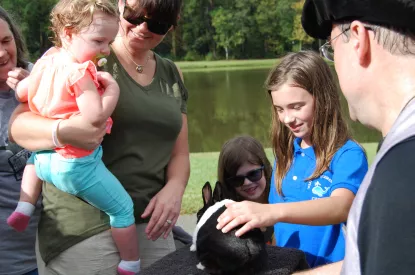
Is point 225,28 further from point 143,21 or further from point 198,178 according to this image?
point 143,21

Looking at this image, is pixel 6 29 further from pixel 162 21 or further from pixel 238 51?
pixel 238 51

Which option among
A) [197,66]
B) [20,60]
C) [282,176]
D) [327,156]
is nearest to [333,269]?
[327,156]

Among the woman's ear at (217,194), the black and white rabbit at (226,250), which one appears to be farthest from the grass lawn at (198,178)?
the black and white rabbit at (226,250)

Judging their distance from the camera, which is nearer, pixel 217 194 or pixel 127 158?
pixel 217 194

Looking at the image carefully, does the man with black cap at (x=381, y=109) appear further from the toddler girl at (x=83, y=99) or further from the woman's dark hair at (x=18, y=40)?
the woman's dark hair at (x=18, y=40)

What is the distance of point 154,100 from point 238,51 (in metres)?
59.8

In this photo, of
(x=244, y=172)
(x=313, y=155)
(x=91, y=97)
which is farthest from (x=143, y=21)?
(x=244, y=172)

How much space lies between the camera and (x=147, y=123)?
2.26 metres

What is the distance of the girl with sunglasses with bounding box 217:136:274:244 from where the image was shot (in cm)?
310

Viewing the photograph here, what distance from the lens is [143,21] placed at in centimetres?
222

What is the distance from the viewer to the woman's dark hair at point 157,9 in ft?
7.20

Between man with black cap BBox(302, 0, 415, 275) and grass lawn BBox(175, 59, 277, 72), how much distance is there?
169 feet

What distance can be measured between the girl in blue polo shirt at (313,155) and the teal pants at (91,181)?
2.27 ft

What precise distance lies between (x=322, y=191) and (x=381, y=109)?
113cm
